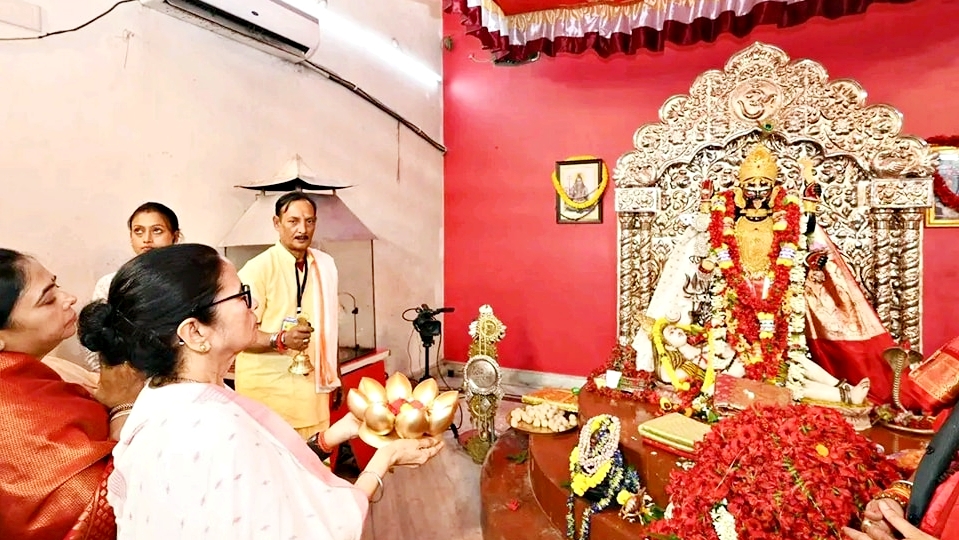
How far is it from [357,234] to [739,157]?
3.20 metres

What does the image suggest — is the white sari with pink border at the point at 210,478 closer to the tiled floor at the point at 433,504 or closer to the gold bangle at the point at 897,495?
the gold bangle at the point at 897,495

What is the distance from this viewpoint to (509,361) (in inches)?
223

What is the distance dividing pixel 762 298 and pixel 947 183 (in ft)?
6.18

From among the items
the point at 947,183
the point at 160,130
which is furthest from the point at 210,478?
the point at 947,183

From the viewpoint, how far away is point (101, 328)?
1107 millimetres

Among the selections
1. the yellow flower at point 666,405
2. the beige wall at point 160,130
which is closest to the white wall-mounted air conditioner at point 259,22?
the beige wall at point 160,130

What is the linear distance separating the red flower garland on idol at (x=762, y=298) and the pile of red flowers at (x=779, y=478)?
142cm

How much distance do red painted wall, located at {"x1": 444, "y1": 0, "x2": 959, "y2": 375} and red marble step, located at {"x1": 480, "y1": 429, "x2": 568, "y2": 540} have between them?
200 centimetres

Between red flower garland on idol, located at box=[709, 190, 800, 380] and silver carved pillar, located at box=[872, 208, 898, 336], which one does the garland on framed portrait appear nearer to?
silver carved pillar, located at box=[872, 208, 898, 336]

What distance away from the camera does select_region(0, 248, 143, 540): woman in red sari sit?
1.29 metres

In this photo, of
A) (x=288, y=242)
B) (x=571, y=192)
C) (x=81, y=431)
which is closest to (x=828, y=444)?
(x=81, y=431)

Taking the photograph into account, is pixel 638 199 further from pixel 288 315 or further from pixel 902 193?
pixel 288 315

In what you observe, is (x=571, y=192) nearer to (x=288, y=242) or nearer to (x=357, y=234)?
(x=357, y=234)

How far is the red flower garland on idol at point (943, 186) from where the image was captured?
3.78m
